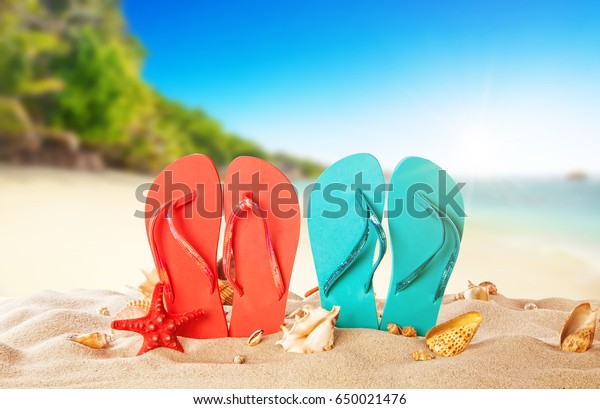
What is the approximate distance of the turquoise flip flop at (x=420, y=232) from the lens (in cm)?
189

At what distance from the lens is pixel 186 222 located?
1.90m

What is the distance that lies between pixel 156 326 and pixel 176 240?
0.92 feet

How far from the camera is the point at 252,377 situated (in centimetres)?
159

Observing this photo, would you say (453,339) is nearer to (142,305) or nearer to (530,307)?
(530,307)

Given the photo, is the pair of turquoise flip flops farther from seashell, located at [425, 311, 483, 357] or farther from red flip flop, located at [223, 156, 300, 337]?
seashell, located at [425, 311, 483, 357]

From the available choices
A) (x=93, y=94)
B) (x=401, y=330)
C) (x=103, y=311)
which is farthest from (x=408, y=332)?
(x=93, y=94)

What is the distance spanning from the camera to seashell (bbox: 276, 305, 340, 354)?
172 centimetres

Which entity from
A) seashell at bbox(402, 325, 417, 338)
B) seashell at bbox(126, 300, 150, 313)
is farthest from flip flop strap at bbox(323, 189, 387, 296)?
seashell at bbox(126, 300, 150, 313)

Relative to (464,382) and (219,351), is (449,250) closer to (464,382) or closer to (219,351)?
(464,382)

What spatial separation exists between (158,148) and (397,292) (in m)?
3.57

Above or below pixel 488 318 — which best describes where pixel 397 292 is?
above

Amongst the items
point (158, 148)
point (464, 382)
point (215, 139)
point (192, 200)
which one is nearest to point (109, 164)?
point (158, 148)

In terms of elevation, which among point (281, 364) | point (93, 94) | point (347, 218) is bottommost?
point (281, 364)

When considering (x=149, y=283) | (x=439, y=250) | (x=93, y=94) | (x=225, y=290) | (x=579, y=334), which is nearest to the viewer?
(x=579, y=334)
